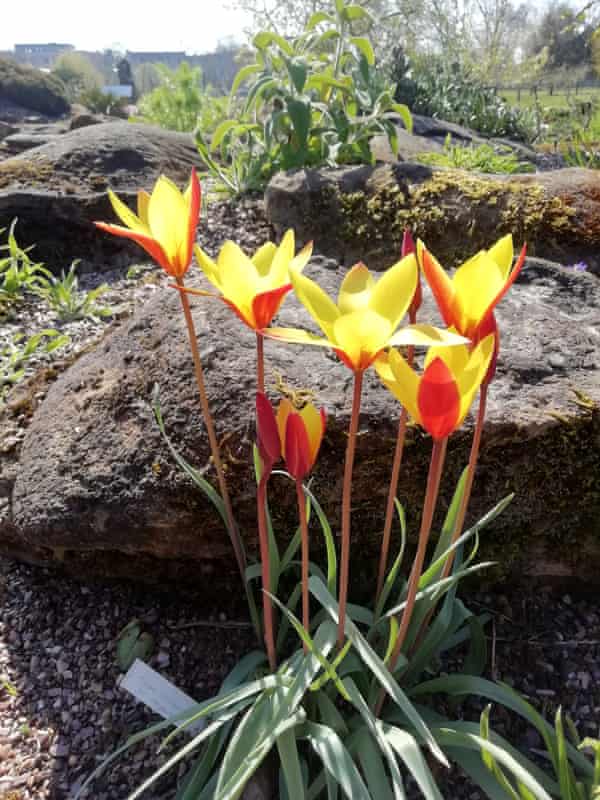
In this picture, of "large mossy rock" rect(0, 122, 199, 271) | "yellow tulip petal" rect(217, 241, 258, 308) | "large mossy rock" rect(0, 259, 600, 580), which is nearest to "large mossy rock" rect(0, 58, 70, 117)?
"large mossy rock" rect(0, 122, 199, 271)

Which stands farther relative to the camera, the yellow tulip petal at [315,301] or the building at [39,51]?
the building at [39,51]

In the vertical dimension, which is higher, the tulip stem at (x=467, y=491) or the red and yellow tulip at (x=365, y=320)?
the red and yellow tulip at (x=365, y=320)

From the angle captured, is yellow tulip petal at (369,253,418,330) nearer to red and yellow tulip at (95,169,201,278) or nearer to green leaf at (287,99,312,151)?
red and yellow tulip at (95,169,201,278)

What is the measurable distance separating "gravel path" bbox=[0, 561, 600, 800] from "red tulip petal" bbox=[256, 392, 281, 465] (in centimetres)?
87

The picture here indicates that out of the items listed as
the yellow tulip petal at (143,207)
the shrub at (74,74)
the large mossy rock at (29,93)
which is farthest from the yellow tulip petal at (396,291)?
the shrub at (74,74)

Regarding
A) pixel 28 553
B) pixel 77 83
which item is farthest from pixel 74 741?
pixel 77 83

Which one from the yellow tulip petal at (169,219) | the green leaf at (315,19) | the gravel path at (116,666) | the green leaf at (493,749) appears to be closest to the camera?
the green leaf at (493,749)

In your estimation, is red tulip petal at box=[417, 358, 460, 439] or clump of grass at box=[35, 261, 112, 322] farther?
clump of grass at box=[35, 261, 112, 322]

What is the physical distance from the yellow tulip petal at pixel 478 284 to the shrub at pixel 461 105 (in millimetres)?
9341

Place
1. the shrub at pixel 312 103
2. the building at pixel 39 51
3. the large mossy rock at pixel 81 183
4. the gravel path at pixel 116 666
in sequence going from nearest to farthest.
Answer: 1. the gravel path at pixel 116 666
2. the shrub at pixel 312 103
3. the large mossy rock at pixel 81 183
4. the building at pixel 39 51

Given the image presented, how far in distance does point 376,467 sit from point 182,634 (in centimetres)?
69

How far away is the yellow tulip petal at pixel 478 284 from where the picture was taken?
86cm

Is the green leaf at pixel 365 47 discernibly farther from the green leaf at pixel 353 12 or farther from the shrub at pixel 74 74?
the shrub at pixel 74 74

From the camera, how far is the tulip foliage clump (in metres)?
0.83
